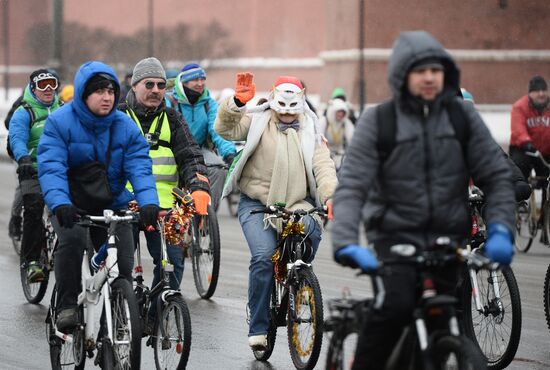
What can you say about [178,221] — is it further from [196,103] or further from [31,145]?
[196,103]

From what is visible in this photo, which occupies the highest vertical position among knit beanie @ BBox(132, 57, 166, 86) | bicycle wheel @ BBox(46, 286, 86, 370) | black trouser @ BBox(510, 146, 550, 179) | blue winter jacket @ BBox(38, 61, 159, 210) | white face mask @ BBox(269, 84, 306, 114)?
knit beanie @ BBox(132, 57, 166, 86)

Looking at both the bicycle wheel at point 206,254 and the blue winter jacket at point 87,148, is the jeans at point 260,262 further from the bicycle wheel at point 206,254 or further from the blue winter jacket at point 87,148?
the bicycle wheel at point 206,254

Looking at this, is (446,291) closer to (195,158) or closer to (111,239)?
(111,239)

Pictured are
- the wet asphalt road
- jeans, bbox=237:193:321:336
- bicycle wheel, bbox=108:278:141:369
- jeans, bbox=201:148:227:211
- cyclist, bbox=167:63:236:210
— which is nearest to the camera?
bicycle wheel, bbox=108:278:141:369

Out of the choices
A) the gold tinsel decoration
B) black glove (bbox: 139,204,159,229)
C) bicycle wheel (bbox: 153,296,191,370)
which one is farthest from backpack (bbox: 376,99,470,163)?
the gold tinsel decoration

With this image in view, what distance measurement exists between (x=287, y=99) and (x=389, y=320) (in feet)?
10.4

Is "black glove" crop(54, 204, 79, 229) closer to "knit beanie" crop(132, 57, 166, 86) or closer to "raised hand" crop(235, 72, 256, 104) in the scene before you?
"raised hand" crop(235, 72, 256, 104)

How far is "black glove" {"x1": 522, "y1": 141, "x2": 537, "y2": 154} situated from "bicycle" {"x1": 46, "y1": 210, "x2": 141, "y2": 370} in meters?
8.37

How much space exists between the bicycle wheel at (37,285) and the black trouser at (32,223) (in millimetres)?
88

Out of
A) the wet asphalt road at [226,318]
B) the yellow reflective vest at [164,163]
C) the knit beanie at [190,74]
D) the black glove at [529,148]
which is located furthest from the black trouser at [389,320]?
the black glove at [529,148]

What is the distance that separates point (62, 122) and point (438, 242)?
264 centimetres

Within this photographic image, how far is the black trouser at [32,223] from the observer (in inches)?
455

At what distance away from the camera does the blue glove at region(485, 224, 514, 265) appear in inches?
228

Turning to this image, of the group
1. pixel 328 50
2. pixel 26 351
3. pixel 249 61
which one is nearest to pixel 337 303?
pixel 26 351
